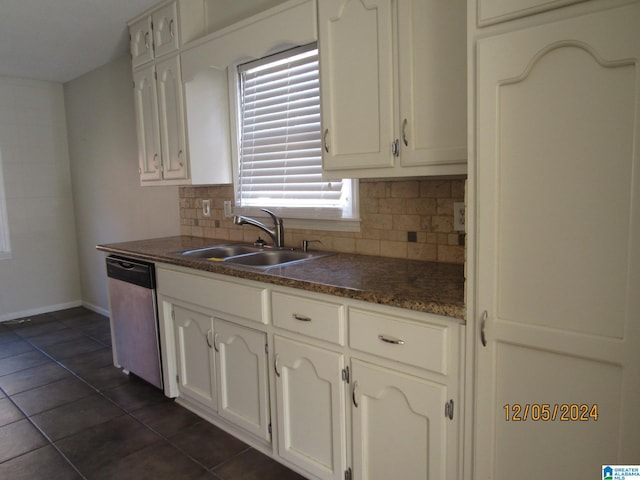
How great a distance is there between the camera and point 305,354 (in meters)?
1.92

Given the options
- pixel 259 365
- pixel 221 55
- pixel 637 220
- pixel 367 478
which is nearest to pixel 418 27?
pixel 637 220

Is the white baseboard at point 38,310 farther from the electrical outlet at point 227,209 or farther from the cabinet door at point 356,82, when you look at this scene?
the cabinet door at point 356,82

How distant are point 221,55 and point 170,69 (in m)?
0.59

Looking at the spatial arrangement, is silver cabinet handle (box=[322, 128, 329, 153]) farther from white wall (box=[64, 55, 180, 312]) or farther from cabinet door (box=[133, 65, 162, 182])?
white wall (box=[64, 55, 180, 312])

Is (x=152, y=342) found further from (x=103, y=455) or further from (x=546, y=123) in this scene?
(x=546, y=123)

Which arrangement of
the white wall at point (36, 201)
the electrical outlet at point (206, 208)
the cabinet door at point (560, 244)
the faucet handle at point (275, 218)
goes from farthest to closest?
the white wall at point (36, 201) < the electrical outlet at point (206, 208) < the faucet handle at point (275, 218) < the cabinet door at point (560, 244)

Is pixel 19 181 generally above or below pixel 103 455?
above

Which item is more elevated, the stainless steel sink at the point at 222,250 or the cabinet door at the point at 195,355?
the stainless steel sink at the point at 222,250

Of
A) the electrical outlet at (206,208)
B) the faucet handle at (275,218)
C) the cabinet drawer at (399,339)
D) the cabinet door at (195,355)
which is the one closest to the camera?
the cabinet drawer at (399,339)

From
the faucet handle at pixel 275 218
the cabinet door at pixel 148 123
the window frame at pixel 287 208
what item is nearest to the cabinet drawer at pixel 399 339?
the window frame at pixel 287 208

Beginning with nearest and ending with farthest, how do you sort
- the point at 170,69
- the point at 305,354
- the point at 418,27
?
the point at 418,27
the point at 305,354
the point at 170,69

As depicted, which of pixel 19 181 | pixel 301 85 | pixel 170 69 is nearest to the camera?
pixel 301 85

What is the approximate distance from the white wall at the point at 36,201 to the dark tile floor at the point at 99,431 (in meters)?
1.28

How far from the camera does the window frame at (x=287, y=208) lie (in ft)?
8.24
